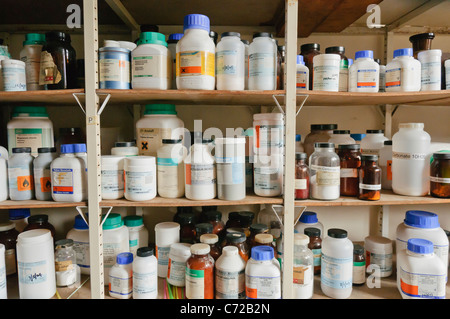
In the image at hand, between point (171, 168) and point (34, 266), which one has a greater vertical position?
point (171, 168)

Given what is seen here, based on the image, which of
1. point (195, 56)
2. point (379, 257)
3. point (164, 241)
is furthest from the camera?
point (379, 257)

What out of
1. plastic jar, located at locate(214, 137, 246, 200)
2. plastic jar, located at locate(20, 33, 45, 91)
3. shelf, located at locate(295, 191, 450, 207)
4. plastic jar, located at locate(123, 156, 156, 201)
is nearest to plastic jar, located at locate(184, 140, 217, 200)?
plastic jar, located at locate(214, 137, 246, 200)

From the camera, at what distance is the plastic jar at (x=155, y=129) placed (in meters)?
1.37

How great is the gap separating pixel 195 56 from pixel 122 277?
91cm

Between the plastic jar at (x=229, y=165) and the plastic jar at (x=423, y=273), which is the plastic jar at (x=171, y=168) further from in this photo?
the plastic jar at (x=423, y=273)

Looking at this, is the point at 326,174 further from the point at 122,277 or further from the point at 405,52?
the point at 122,277

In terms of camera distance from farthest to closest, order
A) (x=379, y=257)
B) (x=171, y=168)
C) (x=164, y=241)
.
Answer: (x=379, y=257), (x=164, y=241), (x=171, y=168)

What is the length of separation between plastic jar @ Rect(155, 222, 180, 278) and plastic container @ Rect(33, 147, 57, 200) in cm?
48

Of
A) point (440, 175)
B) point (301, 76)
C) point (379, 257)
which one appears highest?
point (301, 76)

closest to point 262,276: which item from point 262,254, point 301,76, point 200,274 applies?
point 262,254

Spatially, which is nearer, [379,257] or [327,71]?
[327,71]

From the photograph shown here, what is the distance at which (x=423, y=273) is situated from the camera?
1.24 metres
